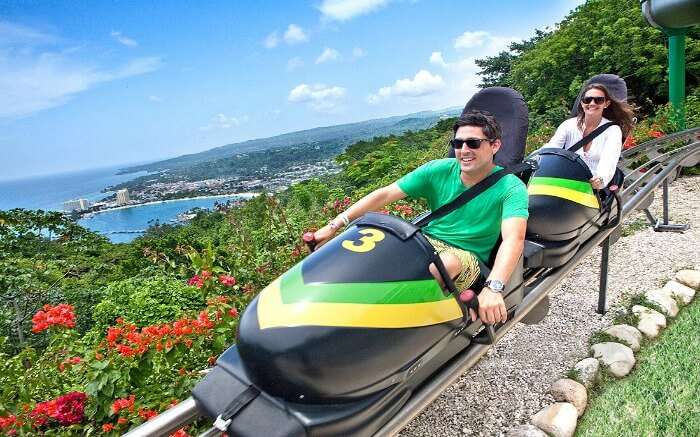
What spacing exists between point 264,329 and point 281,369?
0.13 metres

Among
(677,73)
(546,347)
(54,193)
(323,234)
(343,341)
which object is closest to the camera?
(343,341)

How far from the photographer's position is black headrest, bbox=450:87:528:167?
101 inches

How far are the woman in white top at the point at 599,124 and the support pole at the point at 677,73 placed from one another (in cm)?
523

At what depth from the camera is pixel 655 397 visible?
2219 mm

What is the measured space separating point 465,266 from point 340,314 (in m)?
0.72

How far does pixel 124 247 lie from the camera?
12.8 meters

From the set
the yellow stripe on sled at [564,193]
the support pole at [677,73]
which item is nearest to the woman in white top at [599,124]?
the yellow stripe on sled at [564,193]

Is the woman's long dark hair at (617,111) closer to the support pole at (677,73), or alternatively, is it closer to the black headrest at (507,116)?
the black headrest at (507,116)

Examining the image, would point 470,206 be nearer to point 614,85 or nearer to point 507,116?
point 507,116

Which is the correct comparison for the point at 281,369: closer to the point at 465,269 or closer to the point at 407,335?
the point at 407,335

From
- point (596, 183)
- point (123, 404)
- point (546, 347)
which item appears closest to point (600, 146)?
point (596, 183)

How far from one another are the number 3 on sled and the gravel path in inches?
49.8

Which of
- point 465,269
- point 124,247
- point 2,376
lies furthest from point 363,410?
point 124,247

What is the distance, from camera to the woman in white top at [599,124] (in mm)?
3049
